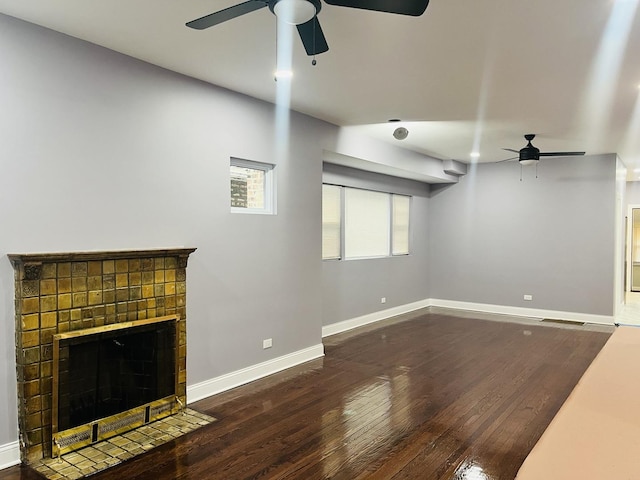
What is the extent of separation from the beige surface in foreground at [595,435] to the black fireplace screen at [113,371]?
2.64 m

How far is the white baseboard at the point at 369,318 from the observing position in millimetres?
6332

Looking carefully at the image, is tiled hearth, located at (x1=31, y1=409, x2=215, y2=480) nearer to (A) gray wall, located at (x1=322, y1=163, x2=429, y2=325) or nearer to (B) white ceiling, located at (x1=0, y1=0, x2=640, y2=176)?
(B) white ceiling, located at (x1=0, y1=0, x2=640, y2=176)

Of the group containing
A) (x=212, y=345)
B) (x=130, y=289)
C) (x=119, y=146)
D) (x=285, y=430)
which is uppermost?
(x=119, y=146)

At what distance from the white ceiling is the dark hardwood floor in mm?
2673

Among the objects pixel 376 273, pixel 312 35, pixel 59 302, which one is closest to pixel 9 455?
pixel 59 302

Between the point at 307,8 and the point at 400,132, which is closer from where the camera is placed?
the point at 307,8

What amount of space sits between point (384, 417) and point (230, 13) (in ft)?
9.62

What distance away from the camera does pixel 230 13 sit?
2.09m

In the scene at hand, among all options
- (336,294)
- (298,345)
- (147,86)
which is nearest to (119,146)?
(147,86)

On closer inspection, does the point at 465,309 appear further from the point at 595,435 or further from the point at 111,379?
the point at 111,379

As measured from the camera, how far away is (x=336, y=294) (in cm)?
645

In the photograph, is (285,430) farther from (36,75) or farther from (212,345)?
(36,75)

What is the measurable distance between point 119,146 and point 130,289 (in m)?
1.05

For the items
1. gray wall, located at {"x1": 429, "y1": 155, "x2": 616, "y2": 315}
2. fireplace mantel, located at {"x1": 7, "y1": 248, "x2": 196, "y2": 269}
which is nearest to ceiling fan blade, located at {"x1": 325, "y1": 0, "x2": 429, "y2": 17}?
fireplace mantel, located at {"x1": 7, "y1": 248, "x2": 196, "y2": 269}
